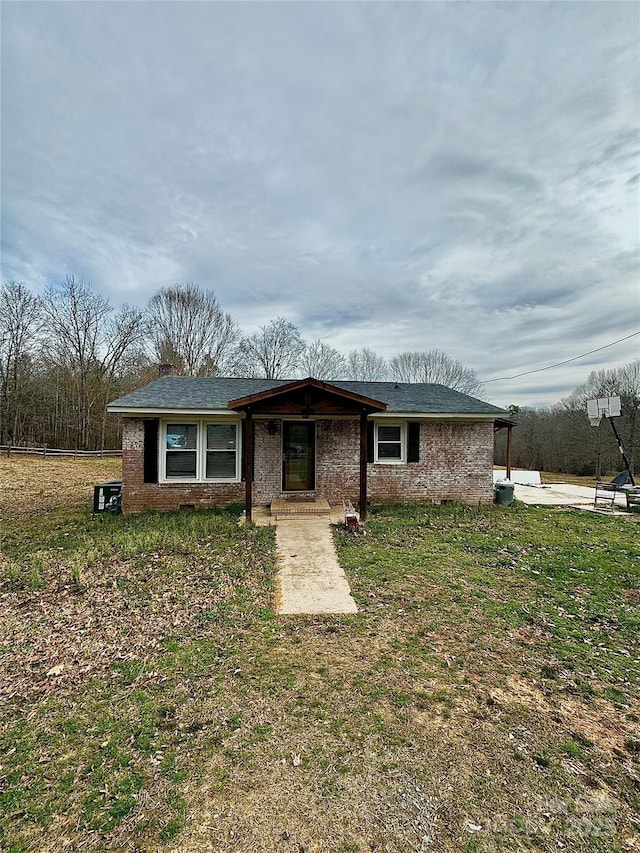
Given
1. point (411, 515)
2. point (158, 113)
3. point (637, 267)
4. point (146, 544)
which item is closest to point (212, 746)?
point (146, 544)

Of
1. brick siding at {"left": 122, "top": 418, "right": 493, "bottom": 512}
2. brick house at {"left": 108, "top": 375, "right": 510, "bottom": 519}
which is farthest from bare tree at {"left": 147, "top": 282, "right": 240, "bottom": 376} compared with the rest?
brick siding at {"left": 122, "top": 418, "right": 493, "bottom": 512}

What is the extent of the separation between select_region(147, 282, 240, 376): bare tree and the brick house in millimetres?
16319

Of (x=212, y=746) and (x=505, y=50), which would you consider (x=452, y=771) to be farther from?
(x=505, y=50)

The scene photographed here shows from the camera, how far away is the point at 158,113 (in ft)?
34.7

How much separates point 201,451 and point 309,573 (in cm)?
518

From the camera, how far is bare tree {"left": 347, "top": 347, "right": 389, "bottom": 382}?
105 feet

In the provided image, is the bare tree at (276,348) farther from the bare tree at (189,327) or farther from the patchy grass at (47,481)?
the patchy grass at (47,481)

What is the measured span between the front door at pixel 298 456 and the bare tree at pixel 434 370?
2336cm

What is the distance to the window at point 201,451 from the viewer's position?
9.74 m

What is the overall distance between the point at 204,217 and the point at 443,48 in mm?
9733

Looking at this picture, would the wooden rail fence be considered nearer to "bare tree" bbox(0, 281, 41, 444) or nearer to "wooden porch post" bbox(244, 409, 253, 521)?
"bare tree" bbox(0, 281, 41, 444)

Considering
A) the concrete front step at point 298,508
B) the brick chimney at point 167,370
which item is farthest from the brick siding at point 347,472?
the brick chimney at point 167,370

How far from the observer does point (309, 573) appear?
230 inches

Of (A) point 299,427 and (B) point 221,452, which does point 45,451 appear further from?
(A) point 299,427
